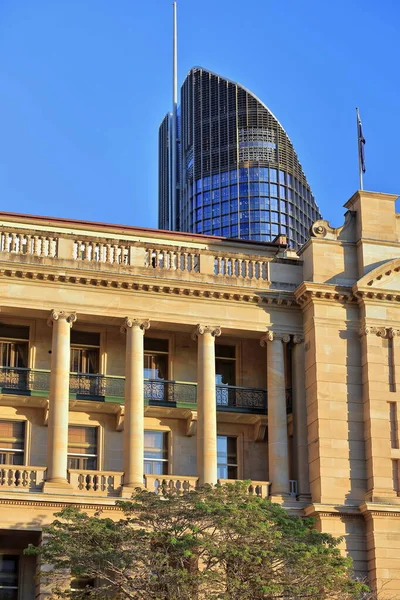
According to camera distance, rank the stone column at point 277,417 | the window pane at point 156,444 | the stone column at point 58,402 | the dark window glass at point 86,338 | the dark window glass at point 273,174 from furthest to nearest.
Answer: the dark window glass at point 273,174 → the dark window glass at point 86,338 → the window pane at point 156,444 → the stone column at point 277,417 → the stone column at point 58,402

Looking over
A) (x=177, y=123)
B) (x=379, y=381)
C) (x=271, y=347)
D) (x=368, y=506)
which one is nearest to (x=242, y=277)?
(x=271, y=347)

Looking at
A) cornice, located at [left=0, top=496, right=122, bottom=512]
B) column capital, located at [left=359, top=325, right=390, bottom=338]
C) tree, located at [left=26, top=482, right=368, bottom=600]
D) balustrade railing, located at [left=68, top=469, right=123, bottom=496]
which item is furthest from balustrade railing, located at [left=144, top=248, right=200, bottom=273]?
tree, located at [left=26, top=482, right=368, bottom=600]

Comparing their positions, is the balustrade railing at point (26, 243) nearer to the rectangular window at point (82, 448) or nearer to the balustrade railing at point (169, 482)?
the rectangular window at point (82, 448)

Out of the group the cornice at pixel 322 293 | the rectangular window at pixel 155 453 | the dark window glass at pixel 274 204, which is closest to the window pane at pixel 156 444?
the rectangular window at pixel 155 453

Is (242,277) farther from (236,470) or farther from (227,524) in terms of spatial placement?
(227,524)

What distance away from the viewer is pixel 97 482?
43.1 metres

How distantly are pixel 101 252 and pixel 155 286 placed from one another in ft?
7.67

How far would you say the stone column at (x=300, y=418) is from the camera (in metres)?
44.8

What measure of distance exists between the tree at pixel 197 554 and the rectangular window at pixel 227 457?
31.8ft

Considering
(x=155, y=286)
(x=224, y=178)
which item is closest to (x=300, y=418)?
(x=155, y=286)

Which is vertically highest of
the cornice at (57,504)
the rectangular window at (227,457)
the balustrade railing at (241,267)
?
the balustrade railing at (241,267)

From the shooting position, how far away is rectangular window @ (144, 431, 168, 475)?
4625 cm

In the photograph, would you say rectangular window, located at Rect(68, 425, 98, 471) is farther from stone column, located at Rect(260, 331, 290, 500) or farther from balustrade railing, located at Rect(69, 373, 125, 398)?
stone column, located at Rect(260, 331, 290, 500)

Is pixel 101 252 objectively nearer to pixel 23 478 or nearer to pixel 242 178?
pixel 23 478
